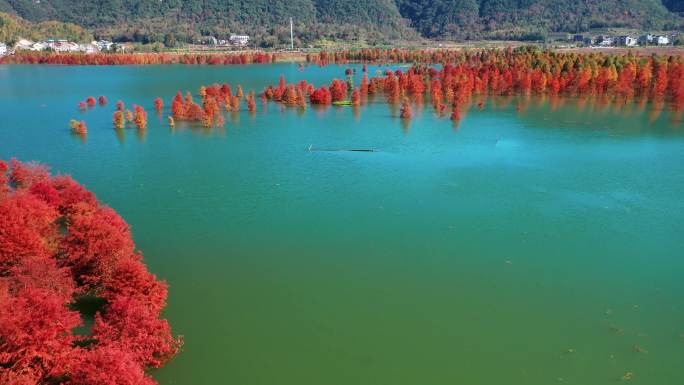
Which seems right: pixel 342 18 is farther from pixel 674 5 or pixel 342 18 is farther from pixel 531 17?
pixel 674 5

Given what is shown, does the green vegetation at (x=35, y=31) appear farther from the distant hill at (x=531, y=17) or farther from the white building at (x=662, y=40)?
the white building at (x=662, y=40)

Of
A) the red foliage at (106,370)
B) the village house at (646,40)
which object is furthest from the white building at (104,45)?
the red foliage at (106,370)

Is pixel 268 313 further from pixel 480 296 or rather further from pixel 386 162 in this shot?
pixel 386 162

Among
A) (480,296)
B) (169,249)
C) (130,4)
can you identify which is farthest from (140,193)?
(130,4)

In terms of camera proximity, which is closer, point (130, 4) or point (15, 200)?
point (15, 200)

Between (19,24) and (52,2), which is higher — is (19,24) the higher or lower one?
the lower one
